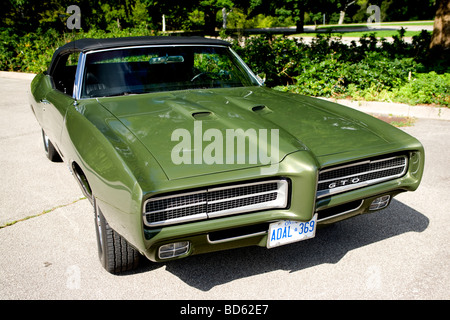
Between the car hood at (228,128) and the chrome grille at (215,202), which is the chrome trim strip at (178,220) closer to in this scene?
the chrome grille at (215,202)

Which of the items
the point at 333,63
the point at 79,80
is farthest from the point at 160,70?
the point at 333,63

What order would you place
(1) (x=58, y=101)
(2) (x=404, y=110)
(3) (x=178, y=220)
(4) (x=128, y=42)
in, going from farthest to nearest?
(2) (x=404, y=110), (1) (x=58, y=101), (4) (x=128, y=42), (3) (x=178, y=220)

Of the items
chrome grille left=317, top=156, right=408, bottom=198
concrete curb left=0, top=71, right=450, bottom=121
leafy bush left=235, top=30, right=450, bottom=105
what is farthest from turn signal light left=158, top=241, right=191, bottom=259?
leafy bush left=235, top=30, right=450, bottom=105

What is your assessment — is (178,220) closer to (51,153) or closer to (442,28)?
(51,153)

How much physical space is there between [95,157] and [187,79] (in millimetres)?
1512

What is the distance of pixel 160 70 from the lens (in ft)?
12.2

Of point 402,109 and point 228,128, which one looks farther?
point 402,109

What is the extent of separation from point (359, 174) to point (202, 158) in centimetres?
111

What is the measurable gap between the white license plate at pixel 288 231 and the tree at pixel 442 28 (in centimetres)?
907

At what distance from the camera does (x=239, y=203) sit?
2393 millimetres

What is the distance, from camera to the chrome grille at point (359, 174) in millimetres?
2623

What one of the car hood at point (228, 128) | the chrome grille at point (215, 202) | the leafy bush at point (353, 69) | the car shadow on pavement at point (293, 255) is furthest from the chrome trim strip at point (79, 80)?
the leafy bush at point (353, 69)

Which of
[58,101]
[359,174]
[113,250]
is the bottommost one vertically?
[113,250]

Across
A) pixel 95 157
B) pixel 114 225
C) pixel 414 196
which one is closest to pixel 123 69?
pixel 95 157
